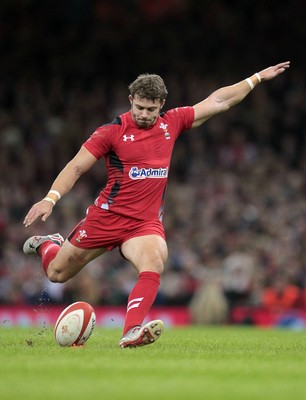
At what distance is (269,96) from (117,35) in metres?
3.83

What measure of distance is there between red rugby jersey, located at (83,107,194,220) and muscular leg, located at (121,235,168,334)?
318mm

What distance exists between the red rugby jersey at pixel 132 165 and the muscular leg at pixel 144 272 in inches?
12.5

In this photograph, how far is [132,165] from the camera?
9.57 meters

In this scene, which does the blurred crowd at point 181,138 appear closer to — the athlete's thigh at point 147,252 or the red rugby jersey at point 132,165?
the red rugby jersey at point 132,165

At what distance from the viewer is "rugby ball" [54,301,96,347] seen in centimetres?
916

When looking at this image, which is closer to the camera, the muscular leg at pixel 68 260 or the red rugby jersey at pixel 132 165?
the red rugby jersey at pixel 132 165

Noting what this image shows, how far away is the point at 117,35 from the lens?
948 inches

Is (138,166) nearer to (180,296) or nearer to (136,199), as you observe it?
(136,199)

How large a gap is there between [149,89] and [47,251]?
2128 mm

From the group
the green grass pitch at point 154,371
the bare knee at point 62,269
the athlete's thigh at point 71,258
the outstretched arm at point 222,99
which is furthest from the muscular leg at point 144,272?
the outstretched arm at point 222,99

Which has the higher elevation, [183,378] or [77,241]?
[77,241]

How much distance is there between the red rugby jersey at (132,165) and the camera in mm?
9531

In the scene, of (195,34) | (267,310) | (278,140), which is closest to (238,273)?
(267,310)

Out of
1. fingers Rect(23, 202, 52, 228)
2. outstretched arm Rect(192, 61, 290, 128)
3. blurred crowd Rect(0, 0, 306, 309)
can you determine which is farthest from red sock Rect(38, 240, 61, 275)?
blurred crowd Rect(0, 0, 306, 309)
